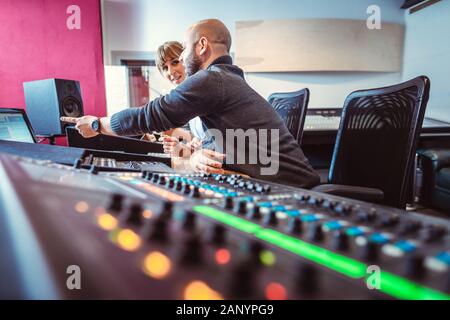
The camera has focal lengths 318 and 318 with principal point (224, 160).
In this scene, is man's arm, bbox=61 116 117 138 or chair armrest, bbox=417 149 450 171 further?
chair armrest, bbox=417 149 450 171

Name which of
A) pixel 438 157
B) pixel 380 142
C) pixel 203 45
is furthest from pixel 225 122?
pixel 438 157

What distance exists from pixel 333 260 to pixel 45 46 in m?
3.82

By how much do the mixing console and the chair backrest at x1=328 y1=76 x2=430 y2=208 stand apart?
811 millimetres

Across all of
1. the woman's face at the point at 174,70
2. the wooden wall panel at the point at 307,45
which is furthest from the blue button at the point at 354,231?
the wooden wall panel at the point at 307,45

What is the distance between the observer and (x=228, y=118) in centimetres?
123

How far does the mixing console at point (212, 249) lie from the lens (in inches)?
9.5

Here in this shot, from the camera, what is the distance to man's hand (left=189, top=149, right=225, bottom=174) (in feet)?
3.72

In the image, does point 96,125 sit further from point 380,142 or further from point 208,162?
point 380,142

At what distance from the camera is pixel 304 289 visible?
0.80ft

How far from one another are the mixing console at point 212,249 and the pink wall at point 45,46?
338 cm

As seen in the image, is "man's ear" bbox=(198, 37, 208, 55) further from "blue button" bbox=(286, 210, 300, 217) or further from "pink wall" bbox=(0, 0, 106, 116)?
"pink wall" bbox=(0, 0, 106, 116)

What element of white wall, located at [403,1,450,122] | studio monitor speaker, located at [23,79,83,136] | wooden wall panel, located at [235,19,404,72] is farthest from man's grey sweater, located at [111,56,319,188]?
white wall, located at [403,1,450,122]
